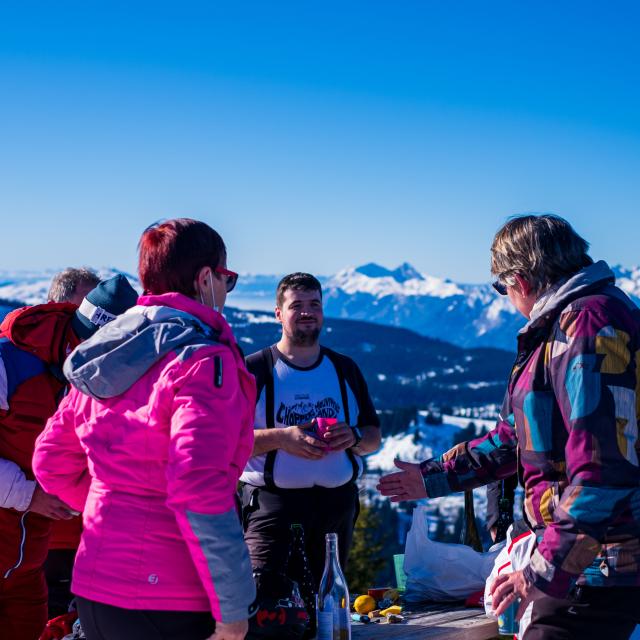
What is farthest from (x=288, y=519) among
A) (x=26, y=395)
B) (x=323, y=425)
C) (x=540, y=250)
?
(x=540, y=250)

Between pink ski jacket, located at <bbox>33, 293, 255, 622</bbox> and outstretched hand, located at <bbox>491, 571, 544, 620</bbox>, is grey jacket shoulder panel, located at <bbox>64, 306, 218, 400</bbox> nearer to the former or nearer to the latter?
pink ski jacket, located at <bbox>33, 293, 255, 622</bbox>

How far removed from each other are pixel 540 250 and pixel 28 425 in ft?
7.32

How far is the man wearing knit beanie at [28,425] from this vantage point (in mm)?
3596

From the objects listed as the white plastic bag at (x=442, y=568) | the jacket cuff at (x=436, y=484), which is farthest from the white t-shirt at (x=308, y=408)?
the jacket cuff at (x=436, y=484)

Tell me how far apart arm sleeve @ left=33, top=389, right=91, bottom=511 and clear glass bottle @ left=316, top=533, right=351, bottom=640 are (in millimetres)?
1141

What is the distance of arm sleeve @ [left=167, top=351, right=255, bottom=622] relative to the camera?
2357mm

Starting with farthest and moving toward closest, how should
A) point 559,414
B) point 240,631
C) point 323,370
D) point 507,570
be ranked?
1. point 323,370
2. point 507,570
3. point 559,414
4. point 240,631

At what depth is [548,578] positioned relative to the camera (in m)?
2.73

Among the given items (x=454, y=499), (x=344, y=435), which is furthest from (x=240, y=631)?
(x=454, y=499)

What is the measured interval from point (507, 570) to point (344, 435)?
1.66 meters

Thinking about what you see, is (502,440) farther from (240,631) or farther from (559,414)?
(240,631)

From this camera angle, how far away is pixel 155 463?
2.49 meters

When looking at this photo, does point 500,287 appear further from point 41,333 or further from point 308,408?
point 308,408

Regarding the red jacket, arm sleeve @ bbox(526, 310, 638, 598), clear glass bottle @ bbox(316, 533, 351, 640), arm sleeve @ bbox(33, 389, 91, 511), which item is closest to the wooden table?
clear glass bottle @ bbox(316, 533, 351, 640)
